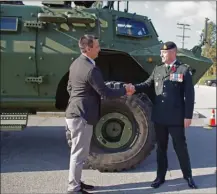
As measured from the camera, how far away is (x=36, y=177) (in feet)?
13.8

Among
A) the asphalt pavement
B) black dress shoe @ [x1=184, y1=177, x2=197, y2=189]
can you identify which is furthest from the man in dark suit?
black dress shoe @ [x1=184, y1=177, x2=197, y2=189]

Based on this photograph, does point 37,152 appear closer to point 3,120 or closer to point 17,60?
point 3,120

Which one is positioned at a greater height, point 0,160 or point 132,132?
point 132,132

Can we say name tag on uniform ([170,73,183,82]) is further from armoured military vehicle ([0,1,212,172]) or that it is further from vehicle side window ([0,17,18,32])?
vehicle side window ([0,17,18,32])

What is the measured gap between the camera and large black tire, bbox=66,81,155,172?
14.5ft

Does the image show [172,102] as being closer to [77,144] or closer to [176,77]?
[176,77]

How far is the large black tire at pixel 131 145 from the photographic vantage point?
443 cm

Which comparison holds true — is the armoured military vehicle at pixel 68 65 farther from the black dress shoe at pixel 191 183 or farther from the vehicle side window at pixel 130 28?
the black dress shoe at pixel 191 183

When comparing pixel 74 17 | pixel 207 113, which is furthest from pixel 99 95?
pixel 207 113

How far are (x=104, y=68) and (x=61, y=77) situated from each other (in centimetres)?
75

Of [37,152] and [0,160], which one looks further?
[37,152]

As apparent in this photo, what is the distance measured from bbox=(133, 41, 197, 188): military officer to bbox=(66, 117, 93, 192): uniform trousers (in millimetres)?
883

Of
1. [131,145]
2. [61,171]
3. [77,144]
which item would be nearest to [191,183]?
[131,145]

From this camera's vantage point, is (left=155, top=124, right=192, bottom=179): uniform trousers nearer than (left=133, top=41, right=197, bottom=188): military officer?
No
